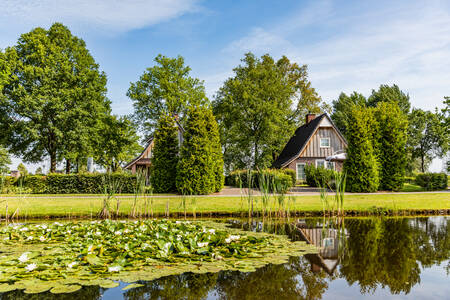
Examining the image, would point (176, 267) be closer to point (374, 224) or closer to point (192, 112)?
point (374, 224)

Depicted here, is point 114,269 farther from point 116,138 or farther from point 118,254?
point 116,138

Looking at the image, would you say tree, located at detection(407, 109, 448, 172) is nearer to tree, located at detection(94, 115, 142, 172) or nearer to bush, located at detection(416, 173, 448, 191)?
bush, located at detection(416, 173, 448, 191)

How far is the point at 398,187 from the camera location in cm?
1844

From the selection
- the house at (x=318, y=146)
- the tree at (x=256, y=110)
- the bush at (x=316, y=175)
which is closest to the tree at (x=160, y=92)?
the tree at (x=256, y=110)

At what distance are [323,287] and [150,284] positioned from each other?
2195mm

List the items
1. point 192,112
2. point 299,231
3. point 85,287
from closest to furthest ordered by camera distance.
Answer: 1. point 85,287
2. point 299,231
3. point 192,112

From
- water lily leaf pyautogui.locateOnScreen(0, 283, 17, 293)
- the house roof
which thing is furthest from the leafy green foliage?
the house roof

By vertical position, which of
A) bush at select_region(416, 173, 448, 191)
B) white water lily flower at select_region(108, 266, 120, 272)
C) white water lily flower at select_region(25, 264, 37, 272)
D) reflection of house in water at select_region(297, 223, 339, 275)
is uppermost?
bush at select_region(416, 173, 448, 191)

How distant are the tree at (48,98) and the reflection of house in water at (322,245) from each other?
23.1 meters

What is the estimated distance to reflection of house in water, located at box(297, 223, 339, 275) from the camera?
4734 millimetres

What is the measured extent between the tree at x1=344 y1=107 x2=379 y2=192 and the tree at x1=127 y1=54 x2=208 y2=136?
63.0ft

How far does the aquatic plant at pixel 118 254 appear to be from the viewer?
3.88 m

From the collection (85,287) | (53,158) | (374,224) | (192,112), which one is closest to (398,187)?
(374,224)

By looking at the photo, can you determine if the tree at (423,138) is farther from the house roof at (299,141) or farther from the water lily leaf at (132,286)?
the water lily leaf at (132,286)
